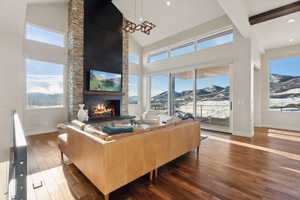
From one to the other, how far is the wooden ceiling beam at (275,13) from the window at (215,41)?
97 cm

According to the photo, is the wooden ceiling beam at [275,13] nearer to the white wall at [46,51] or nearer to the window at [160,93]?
the window at [160,93]

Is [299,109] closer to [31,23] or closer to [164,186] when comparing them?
[164,186]

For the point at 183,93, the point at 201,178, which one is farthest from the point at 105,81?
the point at 201,178

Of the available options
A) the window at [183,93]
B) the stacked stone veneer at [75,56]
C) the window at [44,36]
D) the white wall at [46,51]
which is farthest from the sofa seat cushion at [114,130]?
the window at [44,36]

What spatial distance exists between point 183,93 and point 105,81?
339 centimetres

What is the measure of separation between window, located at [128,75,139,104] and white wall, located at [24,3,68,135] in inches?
120

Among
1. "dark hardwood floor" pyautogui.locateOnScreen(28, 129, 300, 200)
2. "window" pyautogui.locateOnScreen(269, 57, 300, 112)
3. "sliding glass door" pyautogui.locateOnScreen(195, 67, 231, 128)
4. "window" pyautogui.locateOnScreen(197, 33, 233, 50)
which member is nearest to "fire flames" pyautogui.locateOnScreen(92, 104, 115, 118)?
"dark hardwood floor" pyautogui.locateOnScreen(28, 129, 300, 200)

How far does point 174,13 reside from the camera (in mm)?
5523

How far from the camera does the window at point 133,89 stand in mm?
7461

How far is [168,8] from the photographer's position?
17.7 feet

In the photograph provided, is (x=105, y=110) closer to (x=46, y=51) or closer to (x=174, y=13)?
(x=46, y=51)

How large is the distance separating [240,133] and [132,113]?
190 inches

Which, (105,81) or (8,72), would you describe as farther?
(105,81)

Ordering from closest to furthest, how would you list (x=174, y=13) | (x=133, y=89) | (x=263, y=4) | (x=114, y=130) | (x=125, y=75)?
(x=114, y=130)
(x=263, y=4)
(x=174, y=13)
(x=125, y=75)
(x=133, y=89)
